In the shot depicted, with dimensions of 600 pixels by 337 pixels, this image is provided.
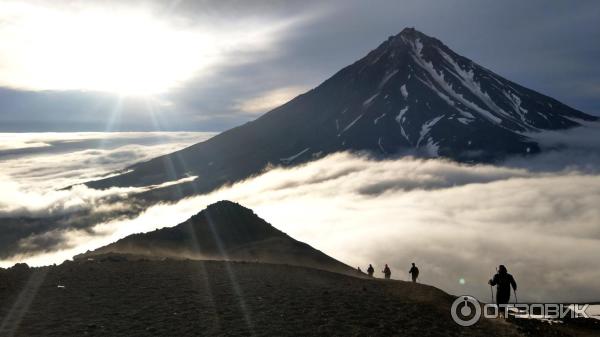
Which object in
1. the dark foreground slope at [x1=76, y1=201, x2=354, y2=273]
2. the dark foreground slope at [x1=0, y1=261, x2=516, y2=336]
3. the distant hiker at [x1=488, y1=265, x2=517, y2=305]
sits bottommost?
the dark foreground slope at [x1=0, y1=261, x2=516, y2=336]

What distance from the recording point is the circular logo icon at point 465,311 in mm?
18294

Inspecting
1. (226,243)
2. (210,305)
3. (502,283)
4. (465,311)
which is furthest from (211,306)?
(226,243)

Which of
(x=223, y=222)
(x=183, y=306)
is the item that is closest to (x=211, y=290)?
(x=183, y=306)

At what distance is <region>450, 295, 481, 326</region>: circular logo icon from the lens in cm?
1829

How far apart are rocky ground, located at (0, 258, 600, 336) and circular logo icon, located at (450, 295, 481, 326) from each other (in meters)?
0.34

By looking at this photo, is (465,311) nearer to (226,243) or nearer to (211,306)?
(211,306)

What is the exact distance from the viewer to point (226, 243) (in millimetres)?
48875

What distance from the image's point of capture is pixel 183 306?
1764 cm

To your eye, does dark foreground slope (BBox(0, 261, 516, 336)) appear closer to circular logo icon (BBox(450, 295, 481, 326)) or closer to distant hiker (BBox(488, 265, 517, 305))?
circular logo icon (BBox(450, 295, 481, 326))

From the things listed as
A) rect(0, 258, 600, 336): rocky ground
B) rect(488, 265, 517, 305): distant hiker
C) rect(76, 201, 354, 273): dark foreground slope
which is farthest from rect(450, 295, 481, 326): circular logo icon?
rect(76, 201, 354, 273): dark foreground slope

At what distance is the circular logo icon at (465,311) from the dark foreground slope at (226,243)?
2072 centimetres

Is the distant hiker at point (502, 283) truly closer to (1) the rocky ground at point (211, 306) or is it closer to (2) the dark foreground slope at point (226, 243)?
(1) the rocky ground at point (211, 306)

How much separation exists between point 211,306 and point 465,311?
9.90 m

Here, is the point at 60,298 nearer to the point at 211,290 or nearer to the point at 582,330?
the point at 211,290
